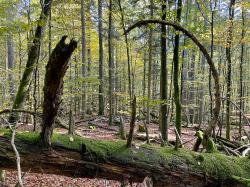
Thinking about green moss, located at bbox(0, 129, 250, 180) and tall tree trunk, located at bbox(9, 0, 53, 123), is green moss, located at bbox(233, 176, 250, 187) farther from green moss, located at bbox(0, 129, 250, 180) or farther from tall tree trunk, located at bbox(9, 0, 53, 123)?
tall tree trunk, located at bbox(9, 0, 53, 123)

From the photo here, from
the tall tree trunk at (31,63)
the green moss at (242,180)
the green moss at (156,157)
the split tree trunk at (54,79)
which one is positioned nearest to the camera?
the split tree trunk at (54,79)

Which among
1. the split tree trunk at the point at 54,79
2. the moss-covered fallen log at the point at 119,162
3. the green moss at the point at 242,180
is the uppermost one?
the split tree trunk at the point at 54,79

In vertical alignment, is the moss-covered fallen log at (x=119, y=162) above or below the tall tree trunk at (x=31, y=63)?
below

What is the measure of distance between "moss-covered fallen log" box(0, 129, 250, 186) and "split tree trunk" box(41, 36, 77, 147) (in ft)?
1.25

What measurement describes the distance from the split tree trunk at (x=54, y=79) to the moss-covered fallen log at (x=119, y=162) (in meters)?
0.38

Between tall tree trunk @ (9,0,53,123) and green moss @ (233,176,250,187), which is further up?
tall tree trunk @ (9,0,53,123)

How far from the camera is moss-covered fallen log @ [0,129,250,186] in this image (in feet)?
12.5

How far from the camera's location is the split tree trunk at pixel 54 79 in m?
2.91

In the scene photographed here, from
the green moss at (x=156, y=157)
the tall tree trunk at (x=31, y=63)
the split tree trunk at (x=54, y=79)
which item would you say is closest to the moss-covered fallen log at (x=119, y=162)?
the green moss at (x=156, y=157)

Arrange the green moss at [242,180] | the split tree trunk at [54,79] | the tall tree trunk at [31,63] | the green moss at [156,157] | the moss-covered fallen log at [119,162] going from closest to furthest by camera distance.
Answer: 1. the split tree trunk at [54,79]
2. the moss-covered fallen log at [119,162]
3. the green moss at [156,157]
4. the green moss at [242,180]
5. the tall tree trunk at [31,63]

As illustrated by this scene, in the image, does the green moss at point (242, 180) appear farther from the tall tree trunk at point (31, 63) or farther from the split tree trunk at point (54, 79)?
the tall tree trunk at point (31, 63)

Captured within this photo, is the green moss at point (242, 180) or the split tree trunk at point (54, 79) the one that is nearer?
the split tree trunk at point (54, 79)

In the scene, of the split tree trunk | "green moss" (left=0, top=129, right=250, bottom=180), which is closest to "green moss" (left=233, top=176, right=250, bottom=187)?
"green moss" (left=0, top=129, right=250, bottom=180)

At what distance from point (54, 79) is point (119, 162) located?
1.65 m
